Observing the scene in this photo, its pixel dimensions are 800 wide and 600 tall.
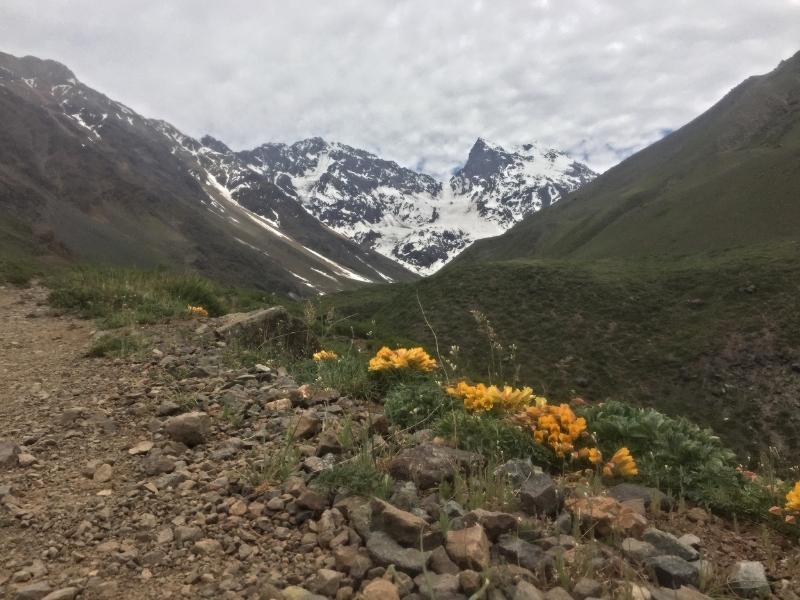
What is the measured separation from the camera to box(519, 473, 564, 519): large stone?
95.6 inches

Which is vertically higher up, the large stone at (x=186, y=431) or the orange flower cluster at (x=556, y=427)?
the orange flower cluster at (x=556, y=427)

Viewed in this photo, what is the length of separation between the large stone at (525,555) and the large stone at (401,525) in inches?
13.8

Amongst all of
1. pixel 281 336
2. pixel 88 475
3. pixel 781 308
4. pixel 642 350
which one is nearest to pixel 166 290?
pixel 281 336

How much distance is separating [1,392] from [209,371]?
5.62ft

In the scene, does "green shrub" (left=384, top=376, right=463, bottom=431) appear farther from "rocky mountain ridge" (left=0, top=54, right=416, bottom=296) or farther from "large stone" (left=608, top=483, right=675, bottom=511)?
"rocky mountain ridge" (left=0, top=54, right=416, bottom=296)

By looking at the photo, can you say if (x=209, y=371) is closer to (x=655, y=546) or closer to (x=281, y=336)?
(x=281, y=336)

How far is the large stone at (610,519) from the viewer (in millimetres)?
2307

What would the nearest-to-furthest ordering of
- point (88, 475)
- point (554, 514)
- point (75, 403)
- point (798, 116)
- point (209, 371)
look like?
point (554, 514), point (88, 475), point (75, 403), point (209, 371), point (798, 116)

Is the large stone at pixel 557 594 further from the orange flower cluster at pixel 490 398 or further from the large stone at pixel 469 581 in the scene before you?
the orange flower cluster at pixel 490 398

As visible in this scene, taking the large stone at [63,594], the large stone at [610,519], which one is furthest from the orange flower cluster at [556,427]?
the large stone at [63,594]

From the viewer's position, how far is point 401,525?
2.12 meters

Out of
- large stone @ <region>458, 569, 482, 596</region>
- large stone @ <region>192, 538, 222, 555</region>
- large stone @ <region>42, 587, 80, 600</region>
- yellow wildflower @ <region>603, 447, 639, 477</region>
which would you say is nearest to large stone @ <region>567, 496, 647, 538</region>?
yellow wildflower @ <region>603, 447, 639, 477</region>

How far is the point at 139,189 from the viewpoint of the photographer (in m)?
111

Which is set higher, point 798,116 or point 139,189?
point 798,116
